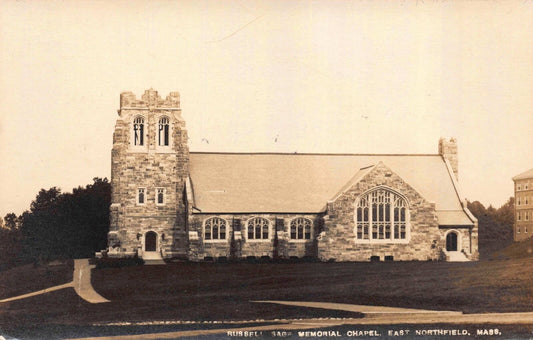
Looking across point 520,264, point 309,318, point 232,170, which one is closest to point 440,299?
point 309,318

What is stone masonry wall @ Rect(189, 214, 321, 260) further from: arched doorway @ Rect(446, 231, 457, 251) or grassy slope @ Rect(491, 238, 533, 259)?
grassy slope @ Rect(491, 238, 533, 259)

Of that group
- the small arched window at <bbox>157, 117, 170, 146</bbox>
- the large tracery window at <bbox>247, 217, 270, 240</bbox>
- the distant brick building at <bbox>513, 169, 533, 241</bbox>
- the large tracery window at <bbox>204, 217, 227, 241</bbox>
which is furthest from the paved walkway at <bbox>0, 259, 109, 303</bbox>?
the distant brick building at <bbox>513, 169, 533, 241</bbox>

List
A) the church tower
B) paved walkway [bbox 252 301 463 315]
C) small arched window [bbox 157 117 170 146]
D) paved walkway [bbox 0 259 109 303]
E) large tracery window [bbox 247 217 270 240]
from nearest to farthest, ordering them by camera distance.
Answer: paved walkway [bbox 252 301 463 315], paved walkway [bbox 0 259 109 303], large tracery window [bbox 247 217 270 240], the church tower, small arched window [bbox 157 117 170 146]

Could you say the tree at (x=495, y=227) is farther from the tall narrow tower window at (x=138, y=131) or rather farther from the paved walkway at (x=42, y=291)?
the paved walkway at (x=42, y=291)

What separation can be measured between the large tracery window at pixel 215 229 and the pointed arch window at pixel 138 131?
8.17 m

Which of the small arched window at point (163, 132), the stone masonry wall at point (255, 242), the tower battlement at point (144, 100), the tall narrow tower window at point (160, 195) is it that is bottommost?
the stone masonry wall at point (255, 242)

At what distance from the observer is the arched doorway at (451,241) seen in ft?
171

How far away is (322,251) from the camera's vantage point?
48.8m

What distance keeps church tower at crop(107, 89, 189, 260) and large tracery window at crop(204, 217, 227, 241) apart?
236 cm

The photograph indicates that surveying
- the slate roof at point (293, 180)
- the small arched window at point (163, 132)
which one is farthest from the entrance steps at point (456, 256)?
the small arched window at point (163, 132)

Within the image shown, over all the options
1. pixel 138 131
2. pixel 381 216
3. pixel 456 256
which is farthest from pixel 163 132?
pixel 456 256

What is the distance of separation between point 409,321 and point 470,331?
2.18 m

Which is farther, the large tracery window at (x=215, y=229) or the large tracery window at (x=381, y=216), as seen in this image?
the large tracery window at (x=215, y=229)

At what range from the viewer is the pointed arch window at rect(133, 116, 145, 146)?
53000 millimetres
